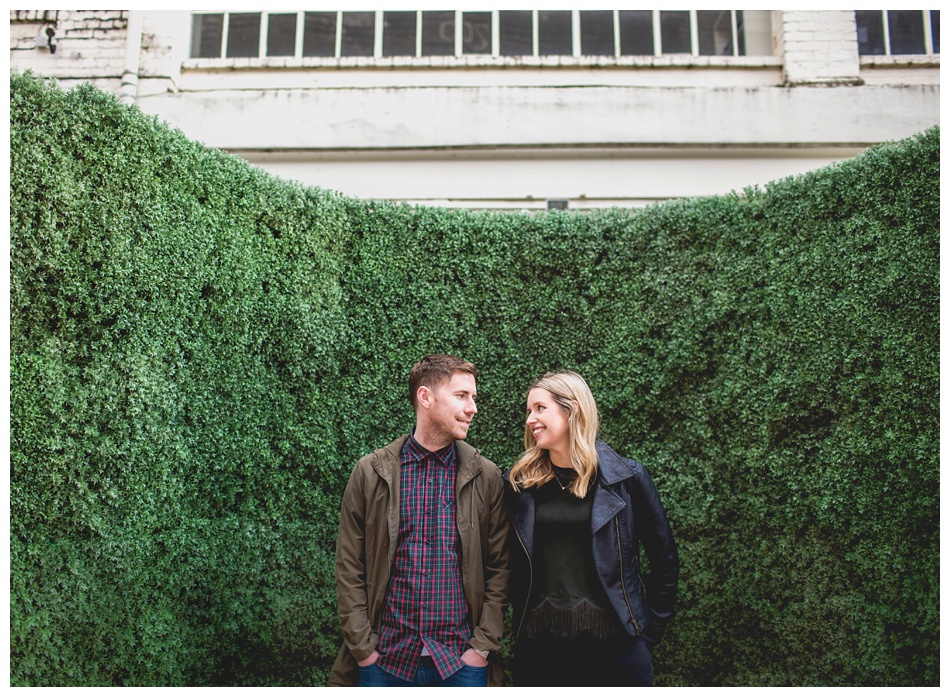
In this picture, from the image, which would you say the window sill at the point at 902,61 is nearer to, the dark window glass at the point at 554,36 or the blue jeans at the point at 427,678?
the dark window glass at the point at 554,36

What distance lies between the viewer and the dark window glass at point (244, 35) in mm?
7566

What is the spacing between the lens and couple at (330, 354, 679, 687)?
115 inches

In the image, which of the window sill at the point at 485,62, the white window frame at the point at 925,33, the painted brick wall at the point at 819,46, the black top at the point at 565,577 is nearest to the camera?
the black top at the point at 565,577

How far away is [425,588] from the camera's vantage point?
3.06 m

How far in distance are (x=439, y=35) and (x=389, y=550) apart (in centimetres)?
654

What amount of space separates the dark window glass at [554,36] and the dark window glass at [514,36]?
145 mm

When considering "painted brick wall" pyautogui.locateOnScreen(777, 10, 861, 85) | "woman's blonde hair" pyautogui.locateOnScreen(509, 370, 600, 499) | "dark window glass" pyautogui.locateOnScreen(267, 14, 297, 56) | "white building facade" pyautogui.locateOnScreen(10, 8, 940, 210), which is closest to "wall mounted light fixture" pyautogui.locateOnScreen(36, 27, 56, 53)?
"white building facade" pyautogui.locateOnScreen(10, 8, 940, 210)

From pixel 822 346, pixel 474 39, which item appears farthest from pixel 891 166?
pixel 474 39

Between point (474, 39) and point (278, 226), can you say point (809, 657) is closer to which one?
point (278, 226)

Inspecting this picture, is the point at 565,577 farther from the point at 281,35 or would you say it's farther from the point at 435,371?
the point at 281,35

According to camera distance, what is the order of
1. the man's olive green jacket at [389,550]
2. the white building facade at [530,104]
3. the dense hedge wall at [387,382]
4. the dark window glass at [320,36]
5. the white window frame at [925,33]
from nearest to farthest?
the man's olive green jacket at [389,550]
the dense hedge wall at [387,382]
the white building facade at [530,104]
the white window frame at [925,33]
the dark window glass at [320,36]

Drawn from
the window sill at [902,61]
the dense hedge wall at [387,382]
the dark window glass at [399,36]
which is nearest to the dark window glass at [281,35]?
the dark window glass at [399,36]

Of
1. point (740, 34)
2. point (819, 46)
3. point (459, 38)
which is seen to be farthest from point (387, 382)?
point (819, 46)

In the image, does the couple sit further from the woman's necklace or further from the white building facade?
the white building facade
